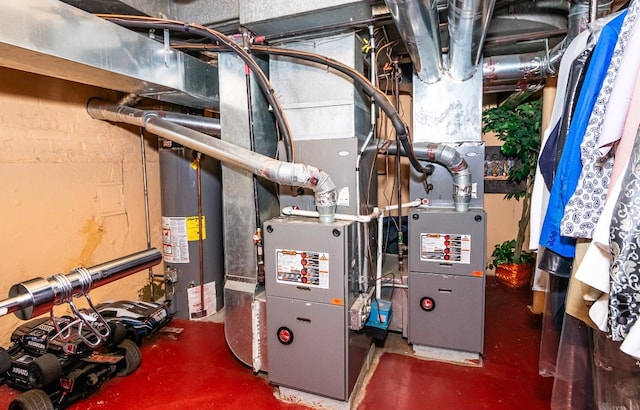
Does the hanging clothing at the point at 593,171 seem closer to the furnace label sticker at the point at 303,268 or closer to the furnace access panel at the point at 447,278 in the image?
the furnace label sticker at the point at 303,268

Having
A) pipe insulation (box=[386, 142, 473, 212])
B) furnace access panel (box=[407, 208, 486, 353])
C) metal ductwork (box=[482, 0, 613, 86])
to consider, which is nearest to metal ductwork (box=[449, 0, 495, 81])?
metal ductwork (box=[482, 0, 613, 86])

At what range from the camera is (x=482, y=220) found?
7.62ft

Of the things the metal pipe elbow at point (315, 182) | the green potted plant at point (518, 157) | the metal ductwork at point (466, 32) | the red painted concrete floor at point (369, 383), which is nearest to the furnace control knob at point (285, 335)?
the red painted concrete floor at point (369, 383)

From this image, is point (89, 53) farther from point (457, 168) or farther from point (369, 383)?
point (369, 383)

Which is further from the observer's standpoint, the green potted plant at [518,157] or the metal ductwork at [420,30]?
the green potted plant at [518,157]

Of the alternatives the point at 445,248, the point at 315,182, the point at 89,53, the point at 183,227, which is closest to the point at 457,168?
the point at 445,248

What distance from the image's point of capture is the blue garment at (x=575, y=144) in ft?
3.42

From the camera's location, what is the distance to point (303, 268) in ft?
6.33

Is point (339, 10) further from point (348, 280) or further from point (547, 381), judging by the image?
point (547, 381)

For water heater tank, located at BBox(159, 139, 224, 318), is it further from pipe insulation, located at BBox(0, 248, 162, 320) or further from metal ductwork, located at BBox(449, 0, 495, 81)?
metal ductwork, located at BBox(449, 0, 495, 81)

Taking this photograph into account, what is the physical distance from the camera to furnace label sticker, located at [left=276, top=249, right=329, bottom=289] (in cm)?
189

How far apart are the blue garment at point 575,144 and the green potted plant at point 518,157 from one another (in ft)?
9.62

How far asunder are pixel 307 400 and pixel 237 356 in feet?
2.01

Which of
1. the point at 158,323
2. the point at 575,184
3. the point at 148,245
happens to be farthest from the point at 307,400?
the point at 148,245
